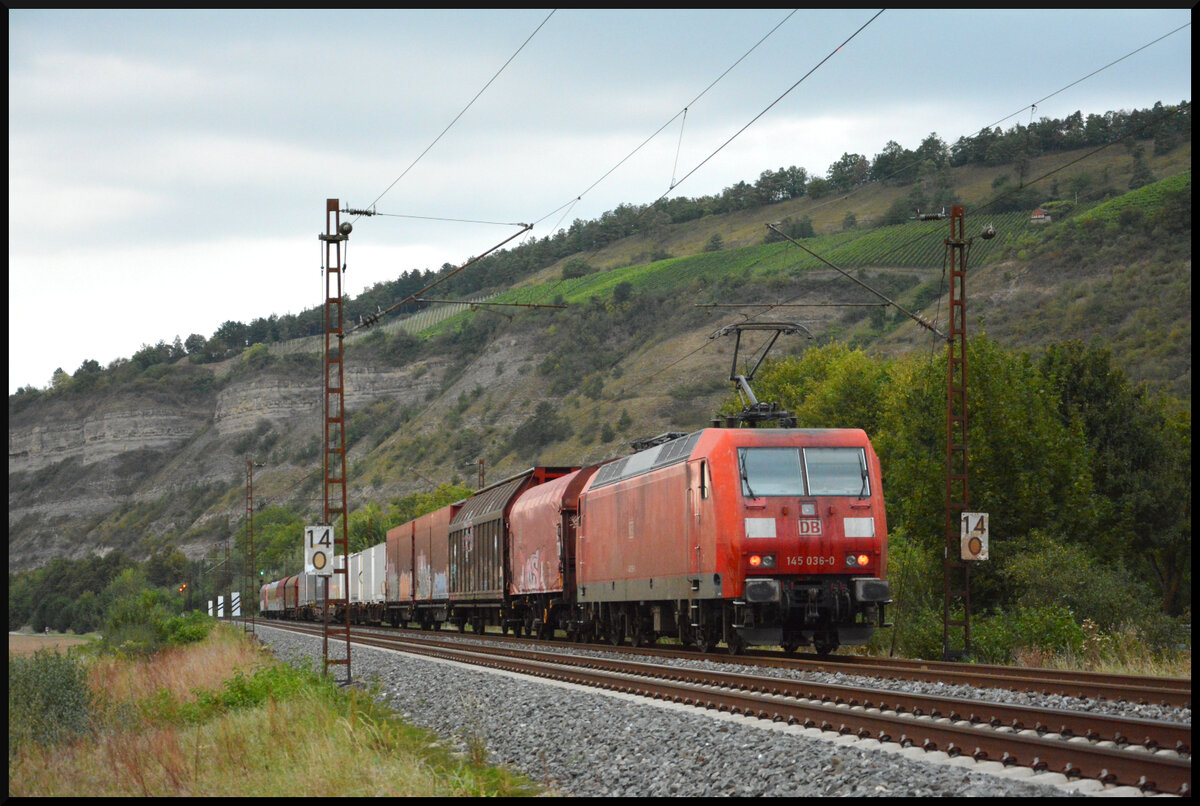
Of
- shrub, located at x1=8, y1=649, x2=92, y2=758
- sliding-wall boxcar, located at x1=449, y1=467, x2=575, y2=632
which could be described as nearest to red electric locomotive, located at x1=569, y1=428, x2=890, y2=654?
shrub, located at x1=8, y1=649, x2=92, y2=758

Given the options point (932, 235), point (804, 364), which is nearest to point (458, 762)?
point (804, 364)

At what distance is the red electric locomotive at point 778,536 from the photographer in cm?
2047

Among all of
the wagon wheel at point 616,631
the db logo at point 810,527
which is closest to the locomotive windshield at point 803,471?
the db logo at point 810,527

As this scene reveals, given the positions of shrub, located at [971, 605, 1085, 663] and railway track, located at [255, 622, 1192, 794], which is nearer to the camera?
railway track, located at [255, 622, 1192, 794]

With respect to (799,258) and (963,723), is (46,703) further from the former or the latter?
(799,258)

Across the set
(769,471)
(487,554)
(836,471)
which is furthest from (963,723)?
(487,554)

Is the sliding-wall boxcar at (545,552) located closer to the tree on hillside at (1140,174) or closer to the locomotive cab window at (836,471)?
the locomotive cab window at (836,471)

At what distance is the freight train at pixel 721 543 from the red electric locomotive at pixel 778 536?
0.07ft

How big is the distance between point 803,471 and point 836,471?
0.59 metres

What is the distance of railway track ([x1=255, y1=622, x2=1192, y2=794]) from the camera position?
31.0 ft

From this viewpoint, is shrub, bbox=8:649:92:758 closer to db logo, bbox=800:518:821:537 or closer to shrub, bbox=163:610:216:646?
db logo, bbox=800:518:821:537

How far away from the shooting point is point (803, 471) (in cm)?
2109

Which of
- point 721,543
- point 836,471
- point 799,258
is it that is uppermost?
point 799,258

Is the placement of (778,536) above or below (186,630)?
above
